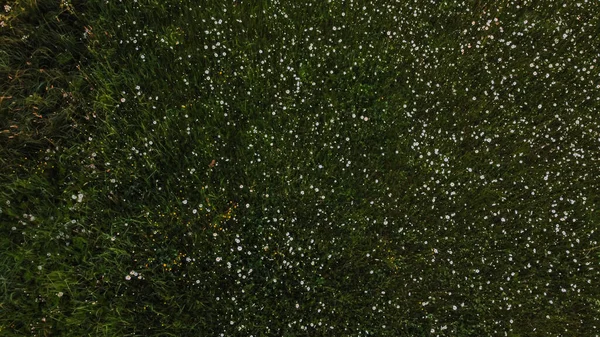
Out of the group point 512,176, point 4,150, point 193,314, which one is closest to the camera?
point 193,314

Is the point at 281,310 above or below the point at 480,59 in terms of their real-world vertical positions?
below

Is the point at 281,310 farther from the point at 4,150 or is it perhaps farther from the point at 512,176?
the point at 4,150

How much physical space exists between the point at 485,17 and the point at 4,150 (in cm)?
435

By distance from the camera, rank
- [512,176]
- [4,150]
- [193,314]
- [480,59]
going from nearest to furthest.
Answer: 1. [193,314]
2. [4,150]
3. [512,176]
4. [480,59]

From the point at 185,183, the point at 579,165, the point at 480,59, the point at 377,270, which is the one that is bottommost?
the point at 377,270

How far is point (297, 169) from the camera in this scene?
3680mm

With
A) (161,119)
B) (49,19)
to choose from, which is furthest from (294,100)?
(49,19)

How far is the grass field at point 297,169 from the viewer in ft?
11.0

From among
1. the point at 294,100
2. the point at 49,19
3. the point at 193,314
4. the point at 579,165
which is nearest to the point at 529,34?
the point at 579,165

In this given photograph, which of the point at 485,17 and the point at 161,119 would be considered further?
the point at 485,17

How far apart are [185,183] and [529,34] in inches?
136

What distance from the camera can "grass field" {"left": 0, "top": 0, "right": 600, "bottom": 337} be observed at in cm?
335

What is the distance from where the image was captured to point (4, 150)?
3537mm

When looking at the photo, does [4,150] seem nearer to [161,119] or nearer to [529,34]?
[161,119]
